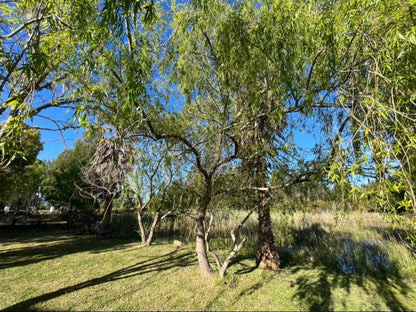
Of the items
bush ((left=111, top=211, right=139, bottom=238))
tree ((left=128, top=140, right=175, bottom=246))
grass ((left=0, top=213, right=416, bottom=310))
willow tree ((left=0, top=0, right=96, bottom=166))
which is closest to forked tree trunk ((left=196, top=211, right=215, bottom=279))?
grass ((left=0, top=213, right=416, bottom=310))

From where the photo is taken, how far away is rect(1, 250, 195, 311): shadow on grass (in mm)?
3336

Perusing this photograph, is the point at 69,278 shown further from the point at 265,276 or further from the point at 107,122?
the point at 265,276

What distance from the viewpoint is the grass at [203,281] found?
3393 millimetres

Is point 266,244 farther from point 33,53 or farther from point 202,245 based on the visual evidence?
point 33,53

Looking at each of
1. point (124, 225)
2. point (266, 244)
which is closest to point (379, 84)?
point (266, 244)

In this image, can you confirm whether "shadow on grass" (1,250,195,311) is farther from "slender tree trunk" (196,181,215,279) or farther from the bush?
the bush

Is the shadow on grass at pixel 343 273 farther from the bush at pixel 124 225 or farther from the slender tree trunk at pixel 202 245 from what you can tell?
the bush at pixel 124 225

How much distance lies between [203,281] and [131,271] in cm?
177

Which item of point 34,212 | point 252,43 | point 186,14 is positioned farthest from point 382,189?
point 34,212

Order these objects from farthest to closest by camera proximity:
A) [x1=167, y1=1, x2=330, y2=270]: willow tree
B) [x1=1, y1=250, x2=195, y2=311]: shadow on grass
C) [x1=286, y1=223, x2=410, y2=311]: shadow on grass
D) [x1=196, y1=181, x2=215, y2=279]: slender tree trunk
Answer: [x1=196, y1=181, x2=215, y2=279]: slender tree trunk
[x1=286, y1=223, x2=410, y2=311]: shadow on grass
[x1=1, y1=250, x2=195, y2=311]: shadow on grass
[x1=167, y1=1, x2=330, y2=270]: willow tree

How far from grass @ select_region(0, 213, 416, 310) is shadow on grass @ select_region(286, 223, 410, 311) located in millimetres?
17


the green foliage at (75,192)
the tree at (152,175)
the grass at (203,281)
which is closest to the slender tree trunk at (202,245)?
the grass at (203,281)

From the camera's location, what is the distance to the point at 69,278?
4438 millimetres

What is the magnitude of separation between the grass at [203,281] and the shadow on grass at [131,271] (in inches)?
0.7
